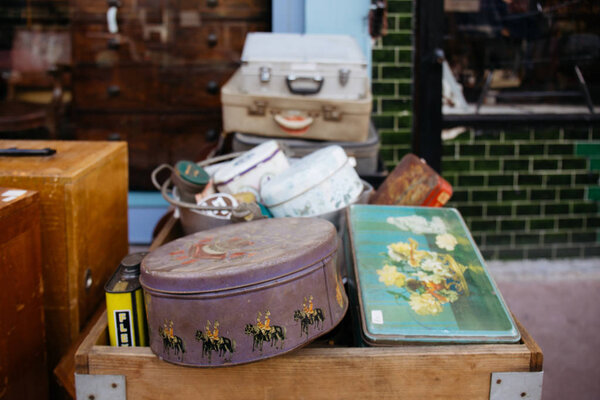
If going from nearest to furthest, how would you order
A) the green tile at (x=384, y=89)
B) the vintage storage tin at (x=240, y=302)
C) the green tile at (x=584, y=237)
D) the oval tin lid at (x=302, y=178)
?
the vintage storage tin at (x=240, y=302)
the oval tin lid at (x=302, y=178)
the green tile at (x=384, y=89)
the green tile at (x=584, y=237)

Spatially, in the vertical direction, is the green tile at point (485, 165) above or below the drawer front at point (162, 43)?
below

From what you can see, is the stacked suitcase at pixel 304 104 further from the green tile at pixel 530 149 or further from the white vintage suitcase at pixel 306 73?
the green tile at pixel 530 149

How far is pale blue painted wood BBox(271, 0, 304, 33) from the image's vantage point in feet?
12.7

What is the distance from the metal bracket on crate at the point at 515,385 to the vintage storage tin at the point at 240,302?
1.51ft

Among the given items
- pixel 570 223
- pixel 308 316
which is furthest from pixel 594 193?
pixel 308 316

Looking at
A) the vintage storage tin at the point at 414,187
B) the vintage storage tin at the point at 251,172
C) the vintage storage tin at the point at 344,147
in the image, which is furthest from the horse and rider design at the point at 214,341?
the vintage storage tin at the point at 344,147

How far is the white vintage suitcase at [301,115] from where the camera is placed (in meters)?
2.96

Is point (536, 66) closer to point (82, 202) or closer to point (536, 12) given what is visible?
point (536, 12)

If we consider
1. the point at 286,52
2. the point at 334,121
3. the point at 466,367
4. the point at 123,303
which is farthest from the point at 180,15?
the point at 466,367

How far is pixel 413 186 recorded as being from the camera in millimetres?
2449

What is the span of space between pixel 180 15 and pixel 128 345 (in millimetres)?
2771

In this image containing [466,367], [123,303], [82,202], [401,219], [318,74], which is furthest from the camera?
[318,74]

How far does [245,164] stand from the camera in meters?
2.42

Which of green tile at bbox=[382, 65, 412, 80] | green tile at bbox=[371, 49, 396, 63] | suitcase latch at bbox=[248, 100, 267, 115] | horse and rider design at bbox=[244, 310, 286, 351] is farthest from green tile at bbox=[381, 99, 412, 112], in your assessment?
horse and rider design at bbox=[244, 310, 286, 351]
